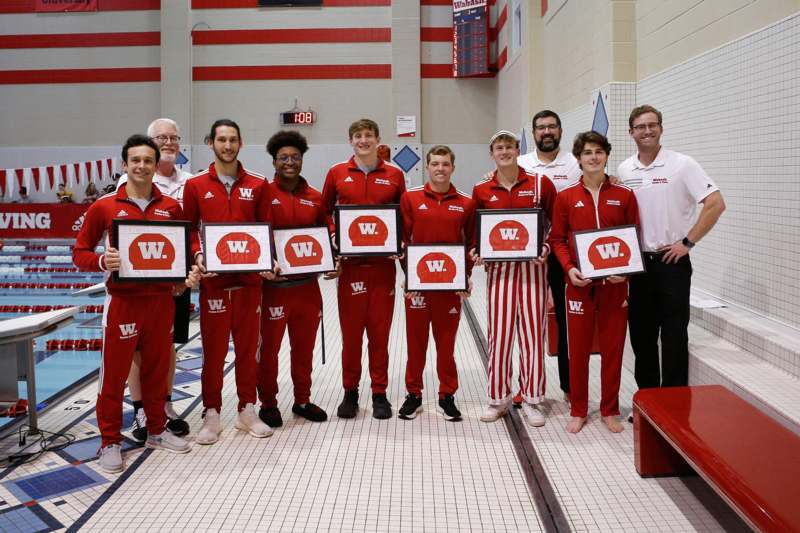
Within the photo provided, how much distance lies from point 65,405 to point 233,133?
2068 mm

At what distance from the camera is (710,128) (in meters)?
4.48

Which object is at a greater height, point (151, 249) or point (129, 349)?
point (151, 249)

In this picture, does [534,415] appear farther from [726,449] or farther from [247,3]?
[247,3]

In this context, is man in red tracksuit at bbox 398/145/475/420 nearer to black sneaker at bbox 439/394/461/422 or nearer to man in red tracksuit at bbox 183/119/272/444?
black sneaker at bbox 439/394/461/422

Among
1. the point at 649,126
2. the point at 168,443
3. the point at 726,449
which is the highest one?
the point at 649,126

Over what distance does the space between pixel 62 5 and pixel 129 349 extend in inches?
545

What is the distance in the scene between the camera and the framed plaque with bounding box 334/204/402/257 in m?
3.40

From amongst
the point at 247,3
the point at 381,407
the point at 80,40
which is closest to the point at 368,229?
the point at 381,407

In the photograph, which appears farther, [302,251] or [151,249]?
[302,251]

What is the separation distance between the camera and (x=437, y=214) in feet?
11.3

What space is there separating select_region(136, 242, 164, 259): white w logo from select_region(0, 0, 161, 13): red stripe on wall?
500 inches

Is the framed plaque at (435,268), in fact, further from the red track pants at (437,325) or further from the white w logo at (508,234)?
the white w logo at (508,234)

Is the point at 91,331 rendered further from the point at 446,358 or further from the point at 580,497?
the point at 580,497

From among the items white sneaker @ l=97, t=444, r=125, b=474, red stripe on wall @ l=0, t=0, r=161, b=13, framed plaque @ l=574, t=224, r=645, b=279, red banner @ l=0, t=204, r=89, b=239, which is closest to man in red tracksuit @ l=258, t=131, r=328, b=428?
white sneaker @ l=97, t=444, r=125, b=474
